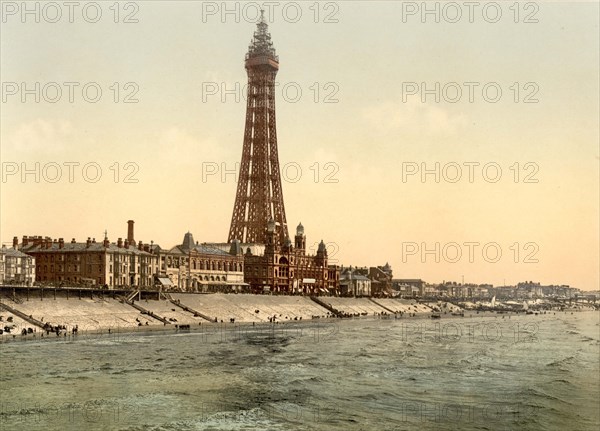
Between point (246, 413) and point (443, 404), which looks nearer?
point (246, 413)

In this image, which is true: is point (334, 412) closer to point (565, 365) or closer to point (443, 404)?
point (443, 404)

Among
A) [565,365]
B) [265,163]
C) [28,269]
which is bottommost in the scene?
[565,365]

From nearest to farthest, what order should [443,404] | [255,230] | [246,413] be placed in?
[246,413], [443,404], [255,230]

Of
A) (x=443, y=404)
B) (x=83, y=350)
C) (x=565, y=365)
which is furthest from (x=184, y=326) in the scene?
(x=443, y=404)

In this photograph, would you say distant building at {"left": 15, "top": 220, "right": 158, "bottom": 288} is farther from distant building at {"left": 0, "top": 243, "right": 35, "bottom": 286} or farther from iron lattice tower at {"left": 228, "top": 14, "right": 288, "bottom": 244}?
iron lattice tower at {"left": 228, "top": 14, "right": 288, "bottom": 244}

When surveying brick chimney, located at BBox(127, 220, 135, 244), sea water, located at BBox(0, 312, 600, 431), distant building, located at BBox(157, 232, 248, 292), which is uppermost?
brick chimney, located at BBox(127, 220, 135, 244)

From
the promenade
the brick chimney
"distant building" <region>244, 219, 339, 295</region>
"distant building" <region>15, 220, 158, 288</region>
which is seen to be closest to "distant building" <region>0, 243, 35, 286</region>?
"distant building" <region>15, 220, 158, 288</region>

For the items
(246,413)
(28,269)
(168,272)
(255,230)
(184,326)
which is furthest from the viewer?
(255,230)
